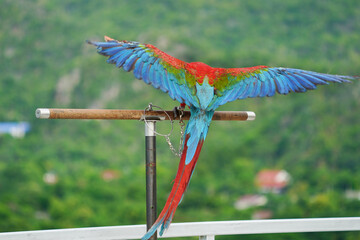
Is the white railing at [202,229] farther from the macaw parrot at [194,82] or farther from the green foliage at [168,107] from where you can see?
the green foliage at [168,107]

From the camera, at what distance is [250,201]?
18.1m

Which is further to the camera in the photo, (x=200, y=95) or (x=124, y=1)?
(x=124, y=1)

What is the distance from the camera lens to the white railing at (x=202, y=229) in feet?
4.14

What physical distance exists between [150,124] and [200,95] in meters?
0.15

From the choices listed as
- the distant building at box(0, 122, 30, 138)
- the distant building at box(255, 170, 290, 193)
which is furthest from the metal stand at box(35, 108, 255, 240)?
the distant building at box(0, 122, 30, 138)

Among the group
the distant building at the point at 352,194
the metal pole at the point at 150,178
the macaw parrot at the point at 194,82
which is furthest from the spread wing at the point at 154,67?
the distant building at the point at 352,194

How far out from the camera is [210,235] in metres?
1.41

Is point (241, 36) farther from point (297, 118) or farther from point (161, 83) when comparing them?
point (161, 83)

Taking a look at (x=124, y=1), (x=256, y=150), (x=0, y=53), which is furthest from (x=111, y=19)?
(x=256, y=150)

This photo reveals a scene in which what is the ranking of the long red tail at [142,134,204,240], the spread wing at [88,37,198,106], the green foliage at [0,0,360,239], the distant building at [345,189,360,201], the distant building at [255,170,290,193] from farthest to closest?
the distant building at [345,189,360,201], the green foliage at [0,0,360,239], the distant building at [255,170,290,193], the spread wing at [88,37,198,106], the long red tail at [142,134,204,240]

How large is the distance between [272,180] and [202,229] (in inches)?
641

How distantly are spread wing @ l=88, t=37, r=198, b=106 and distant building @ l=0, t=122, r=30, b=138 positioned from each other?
1735 centimetres

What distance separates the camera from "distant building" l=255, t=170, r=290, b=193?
677 inches

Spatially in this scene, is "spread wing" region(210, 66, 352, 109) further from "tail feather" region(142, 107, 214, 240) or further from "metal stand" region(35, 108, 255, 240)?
"metal stand" region(35, 108, 255, 240)
